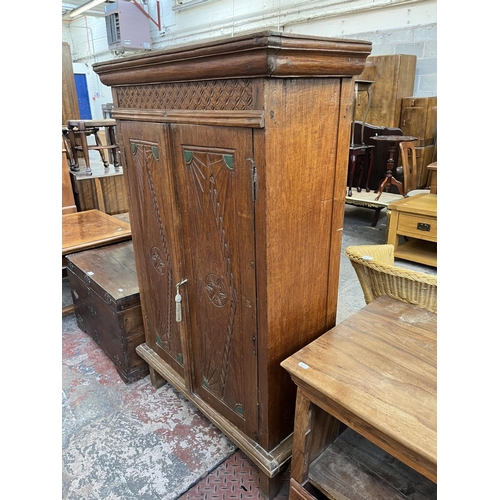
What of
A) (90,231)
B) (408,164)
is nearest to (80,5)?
(90,231)

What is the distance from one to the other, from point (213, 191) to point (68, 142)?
2951 mm

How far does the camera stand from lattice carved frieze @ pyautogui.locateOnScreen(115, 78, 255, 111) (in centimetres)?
96

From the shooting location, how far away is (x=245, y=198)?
1.05 meters

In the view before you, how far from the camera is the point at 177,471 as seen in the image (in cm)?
149

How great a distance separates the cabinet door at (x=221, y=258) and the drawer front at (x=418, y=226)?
2415 millimetres

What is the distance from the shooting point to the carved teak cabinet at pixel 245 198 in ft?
3.14

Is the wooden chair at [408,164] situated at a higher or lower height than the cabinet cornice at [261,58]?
lower

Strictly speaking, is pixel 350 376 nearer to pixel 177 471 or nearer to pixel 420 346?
pixel 420 346

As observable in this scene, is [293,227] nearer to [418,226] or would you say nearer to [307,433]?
[307,433]

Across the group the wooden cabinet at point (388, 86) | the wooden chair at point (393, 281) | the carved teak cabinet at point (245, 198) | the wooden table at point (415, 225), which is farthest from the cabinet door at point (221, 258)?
the wooden cabinet at point (388, 86)

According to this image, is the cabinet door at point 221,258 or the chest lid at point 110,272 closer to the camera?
the cabinet door at point 221,258

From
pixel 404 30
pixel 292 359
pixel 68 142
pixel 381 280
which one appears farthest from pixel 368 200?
pixel 292 359

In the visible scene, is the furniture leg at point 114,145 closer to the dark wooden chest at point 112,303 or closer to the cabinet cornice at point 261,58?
the dark wooden chest at point 112,303

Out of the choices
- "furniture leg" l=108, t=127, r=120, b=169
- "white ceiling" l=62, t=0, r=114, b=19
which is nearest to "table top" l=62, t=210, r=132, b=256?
"furniture leg" l=108, t=127, r=120, b=169
